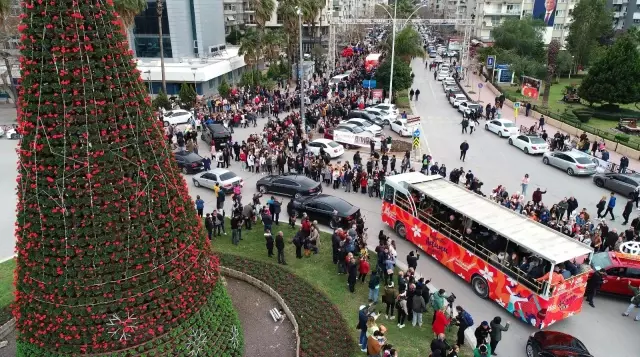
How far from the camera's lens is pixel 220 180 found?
23.5 meters

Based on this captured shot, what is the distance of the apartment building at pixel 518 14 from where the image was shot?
8065 cm

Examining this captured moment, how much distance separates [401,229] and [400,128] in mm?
17165

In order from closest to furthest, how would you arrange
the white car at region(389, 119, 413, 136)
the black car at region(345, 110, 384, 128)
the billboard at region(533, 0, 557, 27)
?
the white car at region(389, 119, 413, 136) < the black car at region(345, 110, 384, 128) < the billboard at region(533, 0, 557, 27)

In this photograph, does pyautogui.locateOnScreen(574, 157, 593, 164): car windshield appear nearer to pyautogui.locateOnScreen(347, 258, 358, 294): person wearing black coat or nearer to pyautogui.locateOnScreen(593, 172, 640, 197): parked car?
pyautogui.locateOnScreen(593, 172, 640, 197): parked car

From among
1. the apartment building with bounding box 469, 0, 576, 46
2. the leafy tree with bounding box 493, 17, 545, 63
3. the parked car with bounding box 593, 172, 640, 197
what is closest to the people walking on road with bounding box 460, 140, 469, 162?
the parked car with bounding box 593, 172, 640, 197

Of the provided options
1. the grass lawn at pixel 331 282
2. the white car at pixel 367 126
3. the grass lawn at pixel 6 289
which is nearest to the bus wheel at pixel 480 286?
the grass lawn at pixel 331 282

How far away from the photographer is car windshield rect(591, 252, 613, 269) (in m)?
15.1

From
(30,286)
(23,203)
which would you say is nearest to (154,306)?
(30,286)

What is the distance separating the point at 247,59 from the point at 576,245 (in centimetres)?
4021

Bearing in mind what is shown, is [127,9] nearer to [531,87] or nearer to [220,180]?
[220,180]

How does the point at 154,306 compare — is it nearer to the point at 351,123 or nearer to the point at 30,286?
the point at 30,286

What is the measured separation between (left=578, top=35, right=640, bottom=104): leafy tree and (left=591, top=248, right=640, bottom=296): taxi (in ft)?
110

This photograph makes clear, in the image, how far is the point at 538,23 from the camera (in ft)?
223

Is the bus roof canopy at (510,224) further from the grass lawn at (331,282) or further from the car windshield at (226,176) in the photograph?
the car windshield at (226,176)
